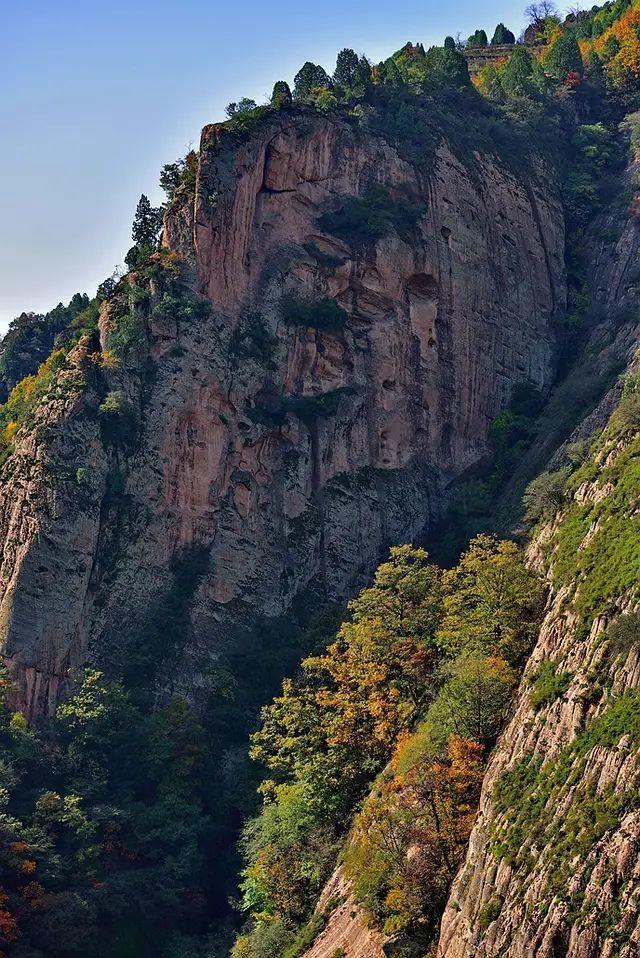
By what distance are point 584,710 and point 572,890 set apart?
23.2 ft

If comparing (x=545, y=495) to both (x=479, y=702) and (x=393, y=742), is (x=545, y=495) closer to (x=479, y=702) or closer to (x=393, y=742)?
(x=393, y=742)

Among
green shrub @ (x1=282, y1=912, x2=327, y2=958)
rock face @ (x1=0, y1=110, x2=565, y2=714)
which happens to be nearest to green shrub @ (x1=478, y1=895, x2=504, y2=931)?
green shrub @ (x1=282, y1=912, x2=327, y2=958)

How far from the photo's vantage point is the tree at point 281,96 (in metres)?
79.1

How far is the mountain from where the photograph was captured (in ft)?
141

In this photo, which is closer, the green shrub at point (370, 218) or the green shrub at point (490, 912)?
the green shrub at point (490, 912)

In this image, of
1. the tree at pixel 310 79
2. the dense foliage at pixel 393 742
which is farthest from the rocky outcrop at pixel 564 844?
the tree at pixel 310 79

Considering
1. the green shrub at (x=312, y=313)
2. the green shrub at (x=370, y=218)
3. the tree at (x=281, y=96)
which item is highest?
the tree at (x=281, y=96)

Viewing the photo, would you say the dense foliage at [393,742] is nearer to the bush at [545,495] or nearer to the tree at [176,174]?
the bush at [545,495]

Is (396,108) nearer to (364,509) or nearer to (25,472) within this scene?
(364,509)

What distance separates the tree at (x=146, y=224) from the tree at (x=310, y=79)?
42.6 ft

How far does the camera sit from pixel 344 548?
71.2 meters

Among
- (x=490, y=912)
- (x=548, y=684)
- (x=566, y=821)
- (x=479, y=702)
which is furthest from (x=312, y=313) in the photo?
(x=490, y=912)

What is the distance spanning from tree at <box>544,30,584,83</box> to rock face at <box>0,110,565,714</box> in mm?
18662

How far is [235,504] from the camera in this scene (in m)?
69.9
